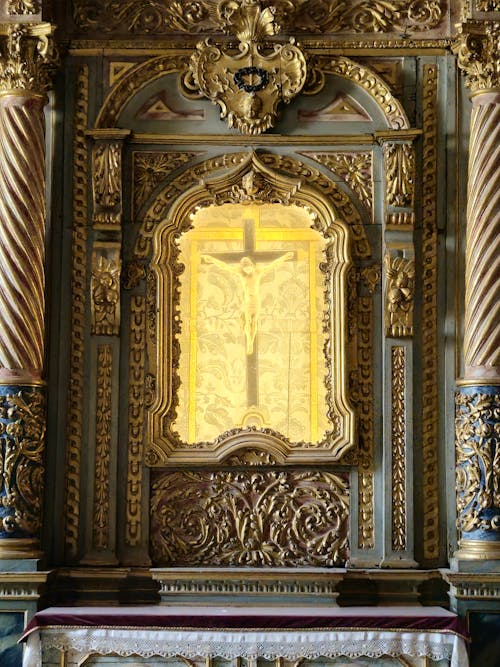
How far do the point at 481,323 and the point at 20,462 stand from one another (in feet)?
9.74

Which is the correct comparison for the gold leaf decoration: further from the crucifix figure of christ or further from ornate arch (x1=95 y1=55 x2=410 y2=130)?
the crucifix figure of christ

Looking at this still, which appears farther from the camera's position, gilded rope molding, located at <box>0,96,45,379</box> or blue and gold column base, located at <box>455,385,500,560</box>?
gilded rope molding, located at <box>0,96,45,379</box>

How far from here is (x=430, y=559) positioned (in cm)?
750

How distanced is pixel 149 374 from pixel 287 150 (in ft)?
5.69

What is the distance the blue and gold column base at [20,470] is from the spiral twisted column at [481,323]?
8.62ft

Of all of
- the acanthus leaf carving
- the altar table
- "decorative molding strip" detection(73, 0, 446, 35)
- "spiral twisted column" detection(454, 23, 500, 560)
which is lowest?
the altar table

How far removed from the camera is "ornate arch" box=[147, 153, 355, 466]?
24.5ft

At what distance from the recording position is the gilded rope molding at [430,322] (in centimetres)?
752

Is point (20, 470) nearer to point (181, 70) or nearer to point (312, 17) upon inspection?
point (181, 70)

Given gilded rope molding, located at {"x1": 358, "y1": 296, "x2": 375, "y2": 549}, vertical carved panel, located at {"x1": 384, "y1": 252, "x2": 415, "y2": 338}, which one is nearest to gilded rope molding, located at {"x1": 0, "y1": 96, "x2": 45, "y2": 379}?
gilded rope molding, located at {"x1": 358, "y1": 296, "x2": 375, "y2": 549}

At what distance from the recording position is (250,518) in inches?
296

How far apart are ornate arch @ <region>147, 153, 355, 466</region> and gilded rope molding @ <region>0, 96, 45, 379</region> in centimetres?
75

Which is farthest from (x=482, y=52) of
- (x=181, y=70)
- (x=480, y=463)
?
(x=480, y=463)

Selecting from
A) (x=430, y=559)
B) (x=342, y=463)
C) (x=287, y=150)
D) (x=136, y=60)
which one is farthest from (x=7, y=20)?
(x=430, y=559)
